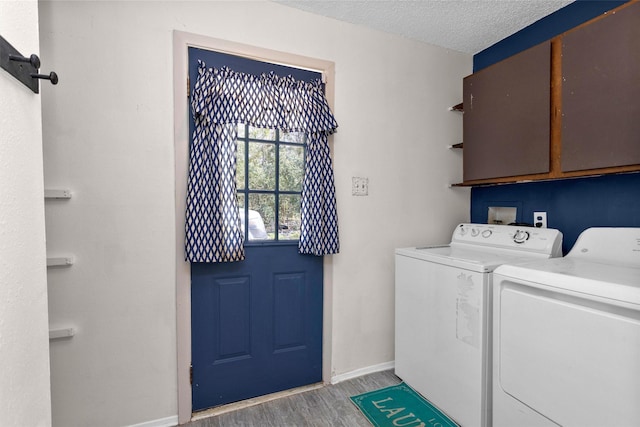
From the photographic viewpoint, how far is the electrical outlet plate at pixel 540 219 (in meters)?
2.08

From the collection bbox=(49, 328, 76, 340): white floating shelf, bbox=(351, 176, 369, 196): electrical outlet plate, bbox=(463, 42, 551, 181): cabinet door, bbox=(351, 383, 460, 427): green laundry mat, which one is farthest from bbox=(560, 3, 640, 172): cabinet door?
bbox=(49, 328, 76, 340): white floating shelf

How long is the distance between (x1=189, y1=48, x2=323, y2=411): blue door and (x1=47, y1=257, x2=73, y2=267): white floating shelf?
577 mm

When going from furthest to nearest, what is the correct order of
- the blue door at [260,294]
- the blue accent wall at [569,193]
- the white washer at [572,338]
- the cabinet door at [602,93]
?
the blue door at [260,294] → the blue accent wall at [569,193] → the cabinet door at [602,93] → the white washer at [572,338]

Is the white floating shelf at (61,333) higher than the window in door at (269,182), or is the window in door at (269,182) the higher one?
the window in door at (269,182)

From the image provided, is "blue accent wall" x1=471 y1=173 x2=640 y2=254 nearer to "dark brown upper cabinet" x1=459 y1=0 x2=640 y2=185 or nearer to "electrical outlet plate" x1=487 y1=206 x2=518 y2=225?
"electrical outlet plate" x1=487 y1=206 x2=518 y2=225

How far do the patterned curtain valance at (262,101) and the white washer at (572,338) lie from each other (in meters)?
1.36

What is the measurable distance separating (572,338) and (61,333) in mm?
2235

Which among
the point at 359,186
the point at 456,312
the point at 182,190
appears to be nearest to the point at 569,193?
the point at 456,312

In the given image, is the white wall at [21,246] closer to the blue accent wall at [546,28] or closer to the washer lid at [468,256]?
the washer lid at [468,256]

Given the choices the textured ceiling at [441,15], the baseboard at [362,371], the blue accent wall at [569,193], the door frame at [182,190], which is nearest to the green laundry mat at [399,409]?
the baseboard at [362,371]

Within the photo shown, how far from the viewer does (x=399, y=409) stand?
73.3 inches

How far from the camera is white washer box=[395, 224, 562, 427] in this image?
1.59 m

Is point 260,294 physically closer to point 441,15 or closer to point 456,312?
point 456,312

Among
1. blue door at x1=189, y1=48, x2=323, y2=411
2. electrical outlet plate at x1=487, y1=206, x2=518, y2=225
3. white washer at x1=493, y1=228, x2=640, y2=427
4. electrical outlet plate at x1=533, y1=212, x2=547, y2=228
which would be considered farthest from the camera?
electrical outlet plate at x1=487, y1=206, x2=518, y2=225
